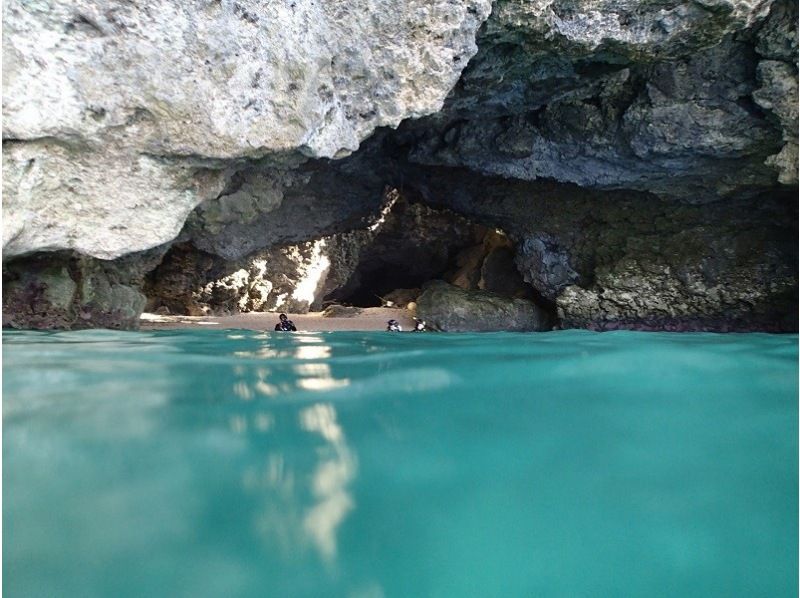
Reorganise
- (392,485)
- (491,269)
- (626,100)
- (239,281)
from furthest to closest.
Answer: (491,269), (239,281), (626,100), (392,485)

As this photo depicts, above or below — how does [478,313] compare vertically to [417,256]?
below

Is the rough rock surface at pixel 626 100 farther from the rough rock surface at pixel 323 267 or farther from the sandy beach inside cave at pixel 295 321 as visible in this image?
the rough rock surface at pixel 323 267

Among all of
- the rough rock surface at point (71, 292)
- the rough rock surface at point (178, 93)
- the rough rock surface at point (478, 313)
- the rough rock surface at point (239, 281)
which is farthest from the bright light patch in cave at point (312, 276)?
the rough rock surface at point (178, 93)

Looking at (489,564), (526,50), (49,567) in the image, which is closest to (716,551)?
(489,564)

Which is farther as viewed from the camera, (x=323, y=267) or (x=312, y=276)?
(x=323, y=267)

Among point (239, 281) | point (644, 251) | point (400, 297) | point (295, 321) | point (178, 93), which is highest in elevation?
point (178, 93)

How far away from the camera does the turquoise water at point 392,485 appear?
173 centimetres

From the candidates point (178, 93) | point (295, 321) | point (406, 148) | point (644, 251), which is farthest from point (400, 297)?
point (178, 93)

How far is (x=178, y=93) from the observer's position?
4504 millimetres

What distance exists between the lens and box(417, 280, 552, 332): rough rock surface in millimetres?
12469

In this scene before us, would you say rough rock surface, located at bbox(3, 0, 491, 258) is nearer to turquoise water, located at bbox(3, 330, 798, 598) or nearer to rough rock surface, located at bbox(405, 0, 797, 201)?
rough rock surface, located at bbox(405, 0, 797, 201)

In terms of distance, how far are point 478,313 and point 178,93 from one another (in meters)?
9.03

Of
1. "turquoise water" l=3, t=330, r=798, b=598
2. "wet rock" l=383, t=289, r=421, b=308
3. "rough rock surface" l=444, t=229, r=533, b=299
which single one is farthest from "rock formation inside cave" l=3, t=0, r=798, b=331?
"wet rock" l=383, t=289, r=421, b=308

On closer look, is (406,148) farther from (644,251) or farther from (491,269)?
(491,269)
